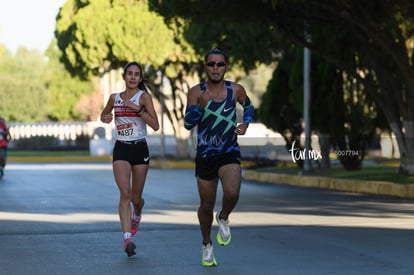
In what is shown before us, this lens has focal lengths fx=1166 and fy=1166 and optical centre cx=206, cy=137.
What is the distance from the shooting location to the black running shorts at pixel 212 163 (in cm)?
1035

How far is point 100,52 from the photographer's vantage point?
49188 millimetres

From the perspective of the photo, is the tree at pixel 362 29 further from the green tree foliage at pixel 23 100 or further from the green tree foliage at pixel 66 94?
the green tree foliage at pixel 23 100

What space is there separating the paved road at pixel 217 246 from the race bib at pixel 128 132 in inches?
46.2

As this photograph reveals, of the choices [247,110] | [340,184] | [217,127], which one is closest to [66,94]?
[340,184]

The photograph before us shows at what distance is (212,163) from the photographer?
1038 centimetres

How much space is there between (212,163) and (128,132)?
1422mm

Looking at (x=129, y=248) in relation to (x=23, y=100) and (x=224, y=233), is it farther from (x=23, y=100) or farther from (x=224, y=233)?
(x=23, y=100)

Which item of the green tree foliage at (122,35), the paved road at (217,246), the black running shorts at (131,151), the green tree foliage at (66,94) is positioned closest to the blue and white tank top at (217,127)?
the paved road at (217,246)

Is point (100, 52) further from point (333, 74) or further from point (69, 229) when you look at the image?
point (69, 229)

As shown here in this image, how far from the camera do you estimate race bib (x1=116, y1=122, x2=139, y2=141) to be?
37.7 ft

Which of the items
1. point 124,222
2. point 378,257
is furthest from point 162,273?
point 378,257

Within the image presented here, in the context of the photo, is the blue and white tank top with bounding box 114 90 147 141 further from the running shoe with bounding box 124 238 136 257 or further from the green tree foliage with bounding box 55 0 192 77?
the green tree foliage with bounding box 55 0 192 77

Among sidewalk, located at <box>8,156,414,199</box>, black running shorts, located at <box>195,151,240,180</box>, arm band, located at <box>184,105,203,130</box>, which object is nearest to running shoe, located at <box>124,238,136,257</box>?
black running shorts, located at <box>195,151,240,180</box>

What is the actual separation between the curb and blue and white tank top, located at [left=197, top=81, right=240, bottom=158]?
12.2m
